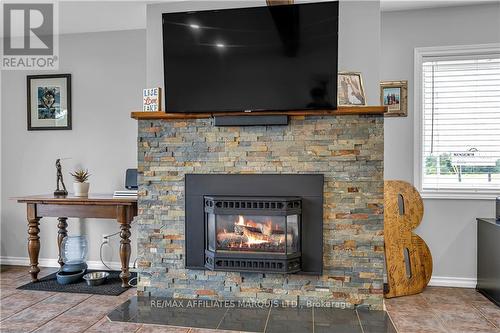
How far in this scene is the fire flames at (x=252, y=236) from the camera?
2750 mm

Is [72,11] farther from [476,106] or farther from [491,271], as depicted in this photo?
[491,271]

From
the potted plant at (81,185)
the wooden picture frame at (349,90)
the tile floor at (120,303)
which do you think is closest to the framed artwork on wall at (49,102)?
the potted plant at (81,185)

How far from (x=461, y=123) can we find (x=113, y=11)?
3257mm

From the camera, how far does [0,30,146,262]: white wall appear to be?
381 centimetres

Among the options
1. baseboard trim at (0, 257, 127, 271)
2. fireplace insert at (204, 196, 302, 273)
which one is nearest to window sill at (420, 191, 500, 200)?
fireplace insert at (204, 196, 302, 273)

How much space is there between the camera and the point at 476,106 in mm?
3363

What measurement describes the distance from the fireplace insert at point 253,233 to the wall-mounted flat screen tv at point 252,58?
2.25 ft

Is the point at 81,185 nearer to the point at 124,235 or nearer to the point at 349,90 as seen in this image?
the point at 124,235

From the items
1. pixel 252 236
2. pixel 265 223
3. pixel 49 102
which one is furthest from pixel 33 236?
pixel 265 223

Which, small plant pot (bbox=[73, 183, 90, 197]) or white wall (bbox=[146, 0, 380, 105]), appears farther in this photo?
small plant pot (bbox=[73, 183, 90, 197])

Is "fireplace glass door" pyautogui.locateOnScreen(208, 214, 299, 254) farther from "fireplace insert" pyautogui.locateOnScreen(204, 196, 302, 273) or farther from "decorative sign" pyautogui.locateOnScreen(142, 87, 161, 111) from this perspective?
"decorative sign" pyautogui.locateOnScreen(142, 87, 161, 111)

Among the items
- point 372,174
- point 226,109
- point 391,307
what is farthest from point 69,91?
point 391,307

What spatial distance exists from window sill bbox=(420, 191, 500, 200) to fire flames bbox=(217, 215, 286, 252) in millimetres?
1540

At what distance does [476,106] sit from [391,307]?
1.93m
